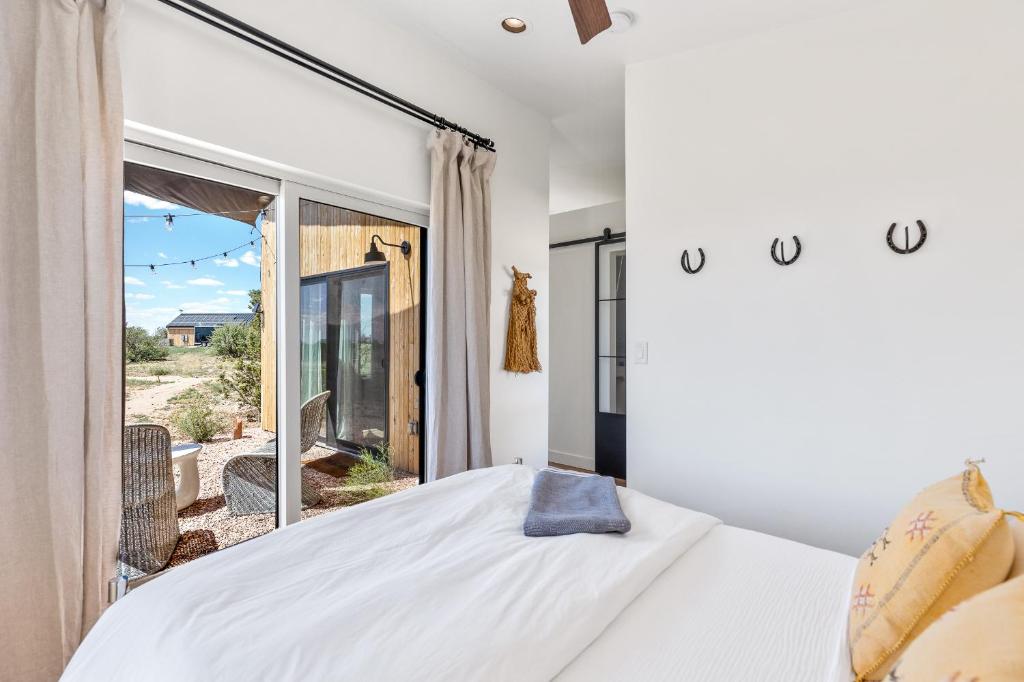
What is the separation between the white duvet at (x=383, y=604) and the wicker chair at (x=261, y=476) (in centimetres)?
79

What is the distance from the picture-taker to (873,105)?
2.06m

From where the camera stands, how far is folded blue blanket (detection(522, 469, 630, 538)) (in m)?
1.34

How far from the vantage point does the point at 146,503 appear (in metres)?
1.69

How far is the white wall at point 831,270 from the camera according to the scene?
1854 mm

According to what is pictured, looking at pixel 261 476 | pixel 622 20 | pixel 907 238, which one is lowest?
pixel 261 476

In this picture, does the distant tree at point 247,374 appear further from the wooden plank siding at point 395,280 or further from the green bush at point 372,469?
the green bush at point 372,469

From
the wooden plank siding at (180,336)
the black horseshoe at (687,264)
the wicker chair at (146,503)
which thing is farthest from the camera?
the black horseshoe at (687,264)

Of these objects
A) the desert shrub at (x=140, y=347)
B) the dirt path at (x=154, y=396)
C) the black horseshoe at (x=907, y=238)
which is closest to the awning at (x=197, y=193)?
the desert shrub at (x=140, y=347)

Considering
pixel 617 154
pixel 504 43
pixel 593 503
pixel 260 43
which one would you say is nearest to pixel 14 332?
pixel 260 43

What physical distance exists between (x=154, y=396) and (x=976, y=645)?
2.13m

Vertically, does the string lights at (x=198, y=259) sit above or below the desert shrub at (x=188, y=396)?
above

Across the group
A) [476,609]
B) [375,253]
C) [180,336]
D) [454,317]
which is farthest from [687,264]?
[180,336]

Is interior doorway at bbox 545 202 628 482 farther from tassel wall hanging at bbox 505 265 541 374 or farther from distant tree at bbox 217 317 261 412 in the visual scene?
distant tree at bbox 217 317 261 412

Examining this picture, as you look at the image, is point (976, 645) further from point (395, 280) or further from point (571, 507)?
point (395, 280)
